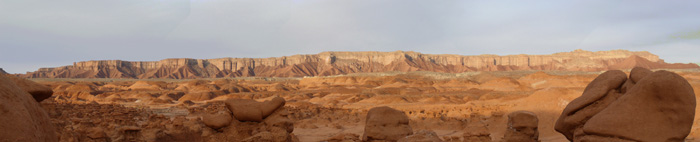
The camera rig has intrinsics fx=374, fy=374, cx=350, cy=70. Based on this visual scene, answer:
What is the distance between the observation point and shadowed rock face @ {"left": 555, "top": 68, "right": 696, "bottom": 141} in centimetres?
606

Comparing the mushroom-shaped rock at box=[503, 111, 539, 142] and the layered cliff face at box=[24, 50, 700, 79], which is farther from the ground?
the layered cliff face at box=[24, 50, 700, 79]

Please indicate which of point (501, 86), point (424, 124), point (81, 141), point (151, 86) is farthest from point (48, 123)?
point (151, 86)

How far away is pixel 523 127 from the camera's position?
39.5ft

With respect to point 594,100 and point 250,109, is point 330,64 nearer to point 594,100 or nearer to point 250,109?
point 250,109

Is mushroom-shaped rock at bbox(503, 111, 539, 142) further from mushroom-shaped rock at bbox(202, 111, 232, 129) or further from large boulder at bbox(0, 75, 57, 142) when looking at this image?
large boulder at bbox(0, 75, 57, 142)

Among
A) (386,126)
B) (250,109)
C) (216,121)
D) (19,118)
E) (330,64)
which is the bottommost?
(386,126)

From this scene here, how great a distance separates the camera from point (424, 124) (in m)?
21.8

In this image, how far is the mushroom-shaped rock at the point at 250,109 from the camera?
11.9m

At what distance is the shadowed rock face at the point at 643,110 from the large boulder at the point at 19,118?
310 inches

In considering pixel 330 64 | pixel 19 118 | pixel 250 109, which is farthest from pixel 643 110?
pixel 330 64

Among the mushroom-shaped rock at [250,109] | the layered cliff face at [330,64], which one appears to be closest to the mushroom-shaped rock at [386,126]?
the mushroom-shaped rock at [250,109]

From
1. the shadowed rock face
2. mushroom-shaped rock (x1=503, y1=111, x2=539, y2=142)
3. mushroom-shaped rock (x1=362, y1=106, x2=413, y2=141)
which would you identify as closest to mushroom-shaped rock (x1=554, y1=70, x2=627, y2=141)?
the shadowed rock face

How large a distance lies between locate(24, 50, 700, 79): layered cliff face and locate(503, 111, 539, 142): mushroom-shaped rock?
115 meters

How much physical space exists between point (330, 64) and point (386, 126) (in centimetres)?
13151
